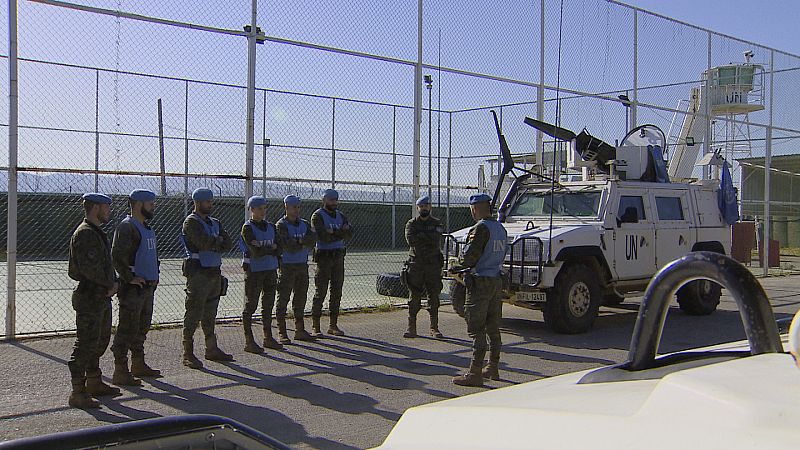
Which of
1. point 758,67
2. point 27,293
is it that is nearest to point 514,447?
point 27,293

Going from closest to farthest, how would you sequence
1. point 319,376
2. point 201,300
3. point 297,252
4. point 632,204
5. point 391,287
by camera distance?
point 319,376, point 201,300, point 297,252, point 632,204, point 391,287

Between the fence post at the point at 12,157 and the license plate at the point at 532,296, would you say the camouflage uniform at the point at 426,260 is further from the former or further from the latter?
the fence post at the point at 12,157

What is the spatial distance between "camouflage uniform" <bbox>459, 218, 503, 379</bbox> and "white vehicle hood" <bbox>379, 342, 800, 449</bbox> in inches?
212

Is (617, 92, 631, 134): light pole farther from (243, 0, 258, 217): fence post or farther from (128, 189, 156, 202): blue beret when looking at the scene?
(128, 189, 156, 202): blue beret

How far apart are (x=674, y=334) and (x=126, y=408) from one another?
7366mm

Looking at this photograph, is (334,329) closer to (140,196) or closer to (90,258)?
→ (140,196)

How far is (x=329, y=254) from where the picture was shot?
9.65m

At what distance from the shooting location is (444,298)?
1315cm

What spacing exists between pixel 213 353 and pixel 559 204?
5.56 meters

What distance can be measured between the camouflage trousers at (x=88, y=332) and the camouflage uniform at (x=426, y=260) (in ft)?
14.2

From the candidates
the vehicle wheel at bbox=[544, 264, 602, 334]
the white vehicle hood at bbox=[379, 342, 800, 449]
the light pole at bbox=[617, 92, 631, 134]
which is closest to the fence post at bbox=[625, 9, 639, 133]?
the light pole at bbox=[617, 92, 631, 134]

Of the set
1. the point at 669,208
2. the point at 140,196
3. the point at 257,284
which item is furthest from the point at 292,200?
the point at 669,208

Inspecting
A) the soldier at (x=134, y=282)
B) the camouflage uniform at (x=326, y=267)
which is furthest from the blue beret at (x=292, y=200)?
the soldier at (x=134, y=282)

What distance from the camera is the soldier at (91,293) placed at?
20.4ft
